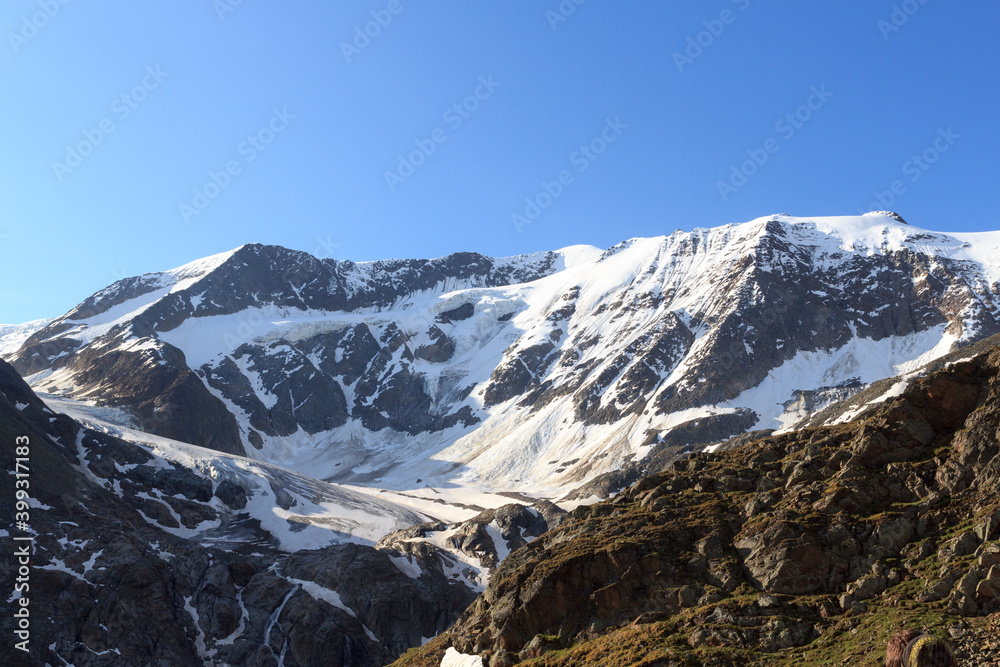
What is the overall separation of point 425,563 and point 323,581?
16.2 meters

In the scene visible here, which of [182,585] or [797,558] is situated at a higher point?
[797,558]

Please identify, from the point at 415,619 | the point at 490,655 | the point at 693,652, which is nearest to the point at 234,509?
the point at 415,619

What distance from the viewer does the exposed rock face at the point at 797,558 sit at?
29547mm

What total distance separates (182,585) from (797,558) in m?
70.7

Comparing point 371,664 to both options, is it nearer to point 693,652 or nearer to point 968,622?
point 693,652

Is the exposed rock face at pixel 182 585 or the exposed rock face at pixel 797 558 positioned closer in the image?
the exposed rock face at pixel 797 558

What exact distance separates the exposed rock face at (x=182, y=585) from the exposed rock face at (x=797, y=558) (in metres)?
41.5

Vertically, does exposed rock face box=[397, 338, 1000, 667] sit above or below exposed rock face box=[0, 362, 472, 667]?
above

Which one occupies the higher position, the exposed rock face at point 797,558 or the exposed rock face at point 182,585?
the exposed rock face at point 797,558

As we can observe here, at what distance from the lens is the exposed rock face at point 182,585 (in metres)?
74.2

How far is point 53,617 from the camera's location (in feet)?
237

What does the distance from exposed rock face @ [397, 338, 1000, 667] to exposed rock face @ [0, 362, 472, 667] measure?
41467 mm

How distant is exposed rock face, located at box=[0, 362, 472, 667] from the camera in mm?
74188

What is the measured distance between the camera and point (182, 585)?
275 ft
